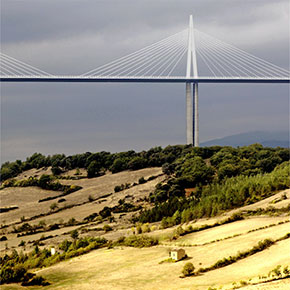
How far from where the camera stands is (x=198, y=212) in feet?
134

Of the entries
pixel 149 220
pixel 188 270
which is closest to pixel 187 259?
pixel 188 270

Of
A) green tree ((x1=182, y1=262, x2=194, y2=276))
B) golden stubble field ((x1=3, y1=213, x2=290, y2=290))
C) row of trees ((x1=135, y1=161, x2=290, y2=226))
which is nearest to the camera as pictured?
golden stubble field ((x1=3, y1=213, x2=290, y2=290))

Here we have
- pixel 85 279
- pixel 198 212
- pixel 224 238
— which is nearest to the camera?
pixel 85 279

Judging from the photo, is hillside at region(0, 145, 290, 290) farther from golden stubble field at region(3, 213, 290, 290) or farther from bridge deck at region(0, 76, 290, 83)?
bridge deck at region(0, 76, 290, 83)

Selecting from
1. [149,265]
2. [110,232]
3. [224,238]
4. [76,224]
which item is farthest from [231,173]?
[149,265]

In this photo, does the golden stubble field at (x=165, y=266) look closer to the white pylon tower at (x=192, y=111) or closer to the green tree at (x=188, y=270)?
the green tree at (x=188, y=270)

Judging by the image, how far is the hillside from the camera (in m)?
24.1

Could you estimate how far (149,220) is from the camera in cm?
4494

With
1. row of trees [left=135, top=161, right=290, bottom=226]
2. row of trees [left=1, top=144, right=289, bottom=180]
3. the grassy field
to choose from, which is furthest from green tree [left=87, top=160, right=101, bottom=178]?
the grassy field

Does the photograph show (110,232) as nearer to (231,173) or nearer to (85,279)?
(85,279)

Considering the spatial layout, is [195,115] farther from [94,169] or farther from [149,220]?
[149,220]

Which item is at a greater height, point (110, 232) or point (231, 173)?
point (231, 173)

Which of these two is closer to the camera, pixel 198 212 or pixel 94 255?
pixel 94 255

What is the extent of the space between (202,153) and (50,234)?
102ft
